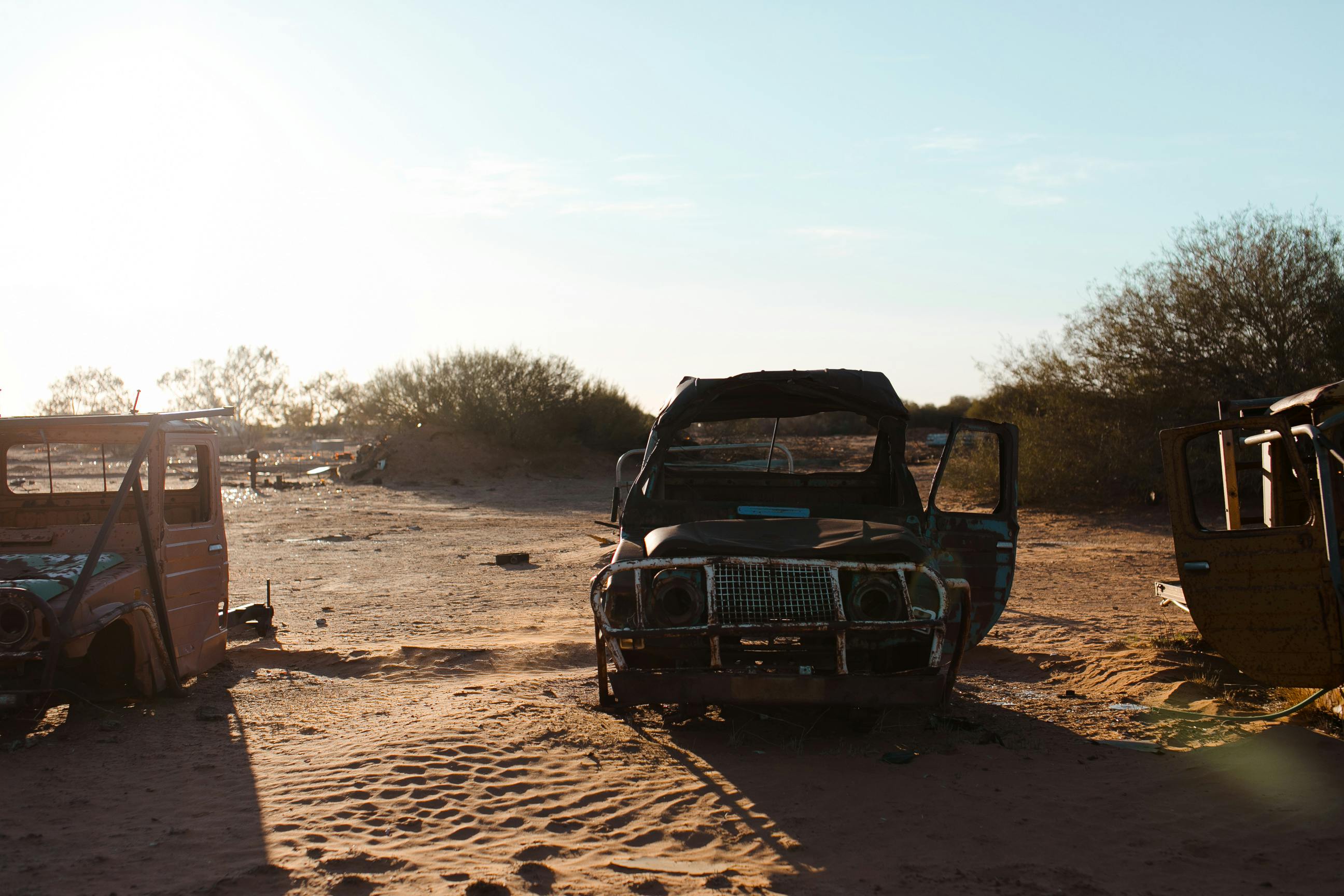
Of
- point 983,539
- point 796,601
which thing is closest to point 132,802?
point 796,601

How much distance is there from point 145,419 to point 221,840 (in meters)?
3.38

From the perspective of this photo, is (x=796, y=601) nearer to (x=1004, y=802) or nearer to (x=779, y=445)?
(x=1004, y=802)

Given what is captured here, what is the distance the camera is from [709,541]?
541 cm

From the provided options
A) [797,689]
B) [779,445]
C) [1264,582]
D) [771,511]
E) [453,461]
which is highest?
[453,461]

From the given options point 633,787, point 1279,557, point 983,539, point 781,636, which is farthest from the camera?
point 983,539

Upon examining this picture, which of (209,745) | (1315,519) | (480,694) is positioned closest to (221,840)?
(209,745)

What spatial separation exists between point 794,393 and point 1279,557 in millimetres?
3274

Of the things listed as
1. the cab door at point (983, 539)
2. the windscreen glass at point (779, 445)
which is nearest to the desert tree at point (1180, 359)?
the windscreen glass at point (779, 445)

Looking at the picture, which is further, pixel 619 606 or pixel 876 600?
pixel 619 606

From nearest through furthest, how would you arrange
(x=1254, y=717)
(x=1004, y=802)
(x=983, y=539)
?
(x=1004, y=802) < (x=1254, y=717) < (x=983, y=539)

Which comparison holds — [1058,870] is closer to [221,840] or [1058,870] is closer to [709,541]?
[709,541]

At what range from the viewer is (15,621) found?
5.62 meters

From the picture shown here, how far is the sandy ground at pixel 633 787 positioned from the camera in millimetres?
3904

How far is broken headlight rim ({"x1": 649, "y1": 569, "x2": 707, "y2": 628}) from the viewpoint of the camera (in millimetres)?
5234
